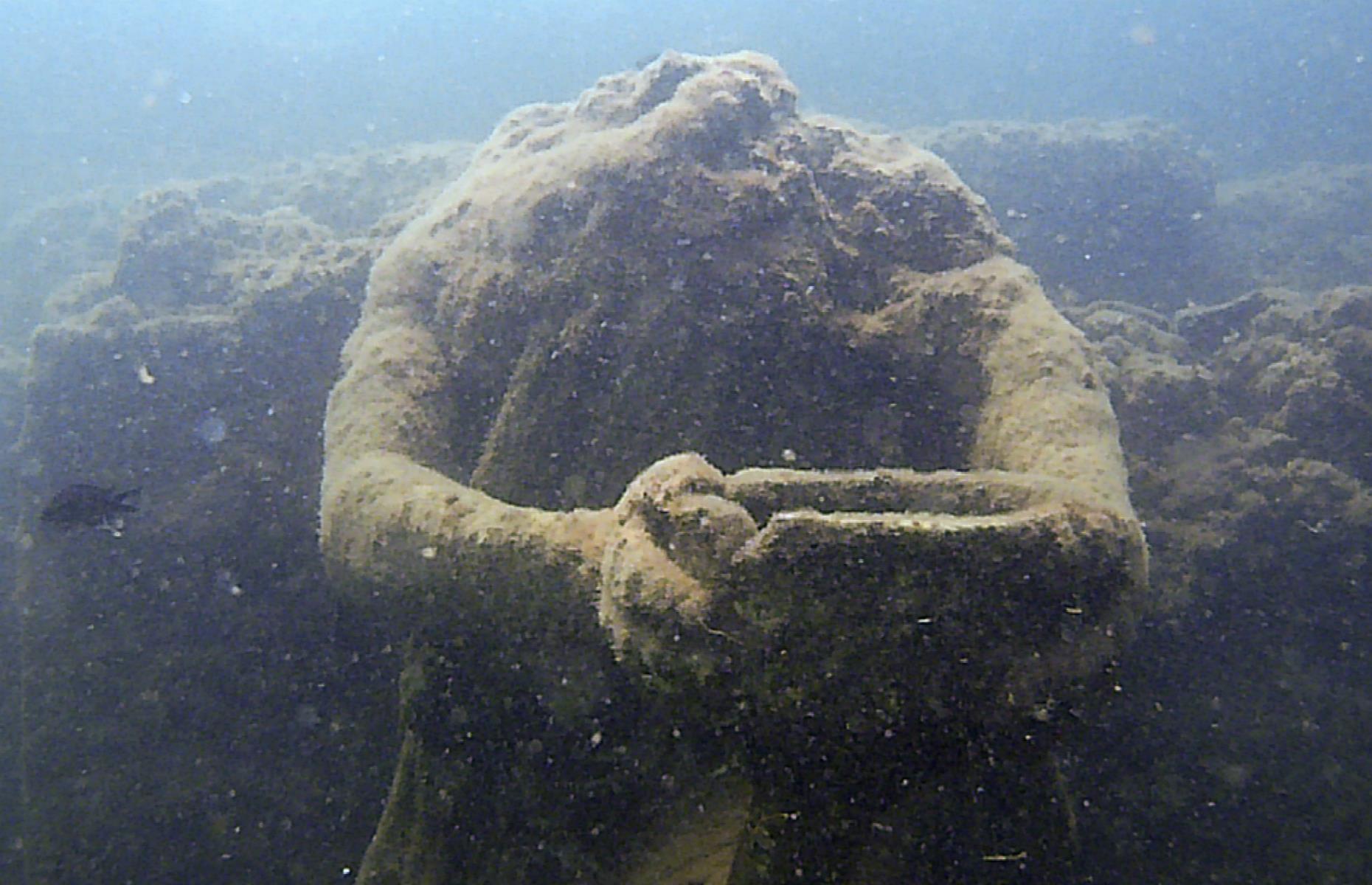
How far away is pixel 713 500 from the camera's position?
7.22ft

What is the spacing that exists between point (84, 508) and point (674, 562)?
506cm

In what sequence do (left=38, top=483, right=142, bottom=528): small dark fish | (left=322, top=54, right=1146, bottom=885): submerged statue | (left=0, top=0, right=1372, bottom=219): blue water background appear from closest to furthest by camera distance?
(left=322, top=54, right=1146, bottom=885): submerged statue, (left=38, top=483, right=142, bottom=528): small dark fish, (left=0, top=0, right=1372, bottom=219): blue water background

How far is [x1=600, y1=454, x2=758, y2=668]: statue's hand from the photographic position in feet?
6.77

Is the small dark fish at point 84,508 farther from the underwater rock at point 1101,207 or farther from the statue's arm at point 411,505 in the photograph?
the underwater rock at point 1101,207

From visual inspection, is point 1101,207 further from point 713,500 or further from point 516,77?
point 516,77

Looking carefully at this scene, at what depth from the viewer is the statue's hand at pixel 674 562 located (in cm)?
206

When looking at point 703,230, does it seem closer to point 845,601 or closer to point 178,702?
point 845,601

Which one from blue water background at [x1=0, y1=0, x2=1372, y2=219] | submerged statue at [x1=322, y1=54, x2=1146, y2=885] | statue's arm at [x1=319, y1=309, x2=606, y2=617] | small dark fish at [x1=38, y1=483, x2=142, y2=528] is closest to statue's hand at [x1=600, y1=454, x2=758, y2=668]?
submerged statue at [x1=322, y1=54, x2=1146, y2=885]

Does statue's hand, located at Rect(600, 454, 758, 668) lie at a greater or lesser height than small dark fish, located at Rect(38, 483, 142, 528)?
greater

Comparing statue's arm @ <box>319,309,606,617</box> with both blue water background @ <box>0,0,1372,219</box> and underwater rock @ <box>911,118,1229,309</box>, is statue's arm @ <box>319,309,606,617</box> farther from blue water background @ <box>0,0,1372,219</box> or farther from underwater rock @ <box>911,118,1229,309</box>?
blue water background @ <box>0,0,1372,219</box>

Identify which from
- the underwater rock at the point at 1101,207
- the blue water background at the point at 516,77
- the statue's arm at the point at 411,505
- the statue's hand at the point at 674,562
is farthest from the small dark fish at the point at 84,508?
the blue water background at the point at 516,77

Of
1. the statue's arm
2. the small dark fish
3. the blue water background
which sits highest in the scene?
the statue's arm

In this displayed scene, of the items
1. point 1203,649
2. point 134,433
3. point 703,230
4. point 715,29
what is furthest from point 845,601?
point 715,29

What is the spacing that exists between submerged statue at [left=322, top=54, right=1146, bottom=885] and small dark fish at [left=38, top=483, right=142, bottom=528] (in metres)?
2.54
